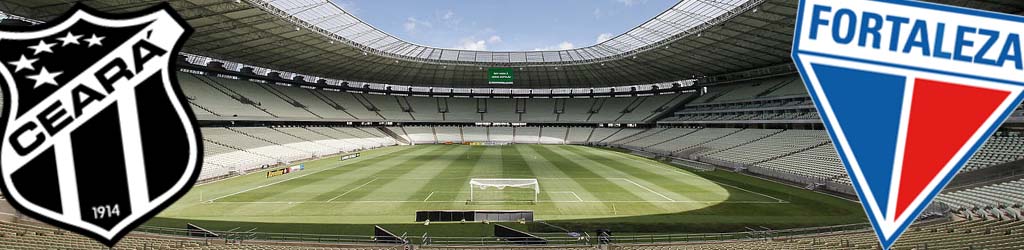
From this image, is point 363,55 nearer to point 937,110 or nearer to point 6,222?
point 6,222

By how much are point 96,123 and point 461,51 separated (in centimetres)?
5669

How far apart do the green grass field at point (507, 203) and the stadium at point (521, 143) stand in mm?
171

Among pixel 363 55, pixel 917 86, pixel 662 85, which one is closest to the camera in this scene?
pixel 917 86

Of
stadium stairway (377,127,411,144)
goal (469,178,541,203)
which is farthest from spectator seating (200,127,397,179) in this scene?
goal (469,178,541,203)

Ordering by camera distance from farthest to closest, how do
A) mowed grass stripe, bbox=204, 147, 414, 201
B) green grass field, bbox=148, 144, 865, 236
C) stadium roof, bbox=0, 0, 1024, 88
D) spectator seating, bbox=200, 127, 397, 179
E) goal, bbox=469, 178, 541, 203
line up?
spectator seating, bbox=200, 127, 397, 179 → stadium roof, bbox=0, 0, 1024, 88 → mowed grass stripe, bbox=204, 147, 414, 201 → goal, bbox=469, 178, 541, 203 → green grass field, bbox=148, 144, 865, 236

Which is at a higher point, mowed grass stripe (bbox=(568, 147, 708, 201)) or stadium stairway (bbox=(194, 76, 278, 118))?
stadium stairway (bbox=(194, 76, 278, 118))

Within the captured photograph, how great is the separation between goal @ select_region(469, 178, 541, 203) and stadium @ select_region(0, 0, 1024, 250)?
175 mm

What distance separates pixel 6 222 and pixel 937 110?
858 inches

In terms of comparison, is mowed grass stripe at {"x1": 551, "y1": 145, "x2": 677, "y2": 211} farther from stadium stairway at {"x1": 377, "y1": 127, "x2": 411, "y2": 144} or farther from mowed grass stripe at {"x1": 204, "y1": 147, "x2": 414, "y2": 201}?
stadium stairway at {"x1": 377, "y1": 127, "x2": 411, "y2": 144}

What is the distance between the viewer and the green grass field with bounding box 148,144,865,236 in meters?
17.9

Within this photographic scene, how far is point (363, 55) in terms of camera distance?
5062 centimetres

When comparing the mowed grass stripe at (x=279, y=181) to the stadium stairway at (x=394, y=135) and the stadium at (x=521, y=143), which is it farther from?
the stadium stairway at (x=394, y=135)

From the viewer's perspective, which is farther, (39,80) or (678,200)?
(678,200)

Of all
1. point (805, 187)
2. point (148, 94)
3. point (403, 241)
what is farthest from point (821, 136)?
point (148, 94)
